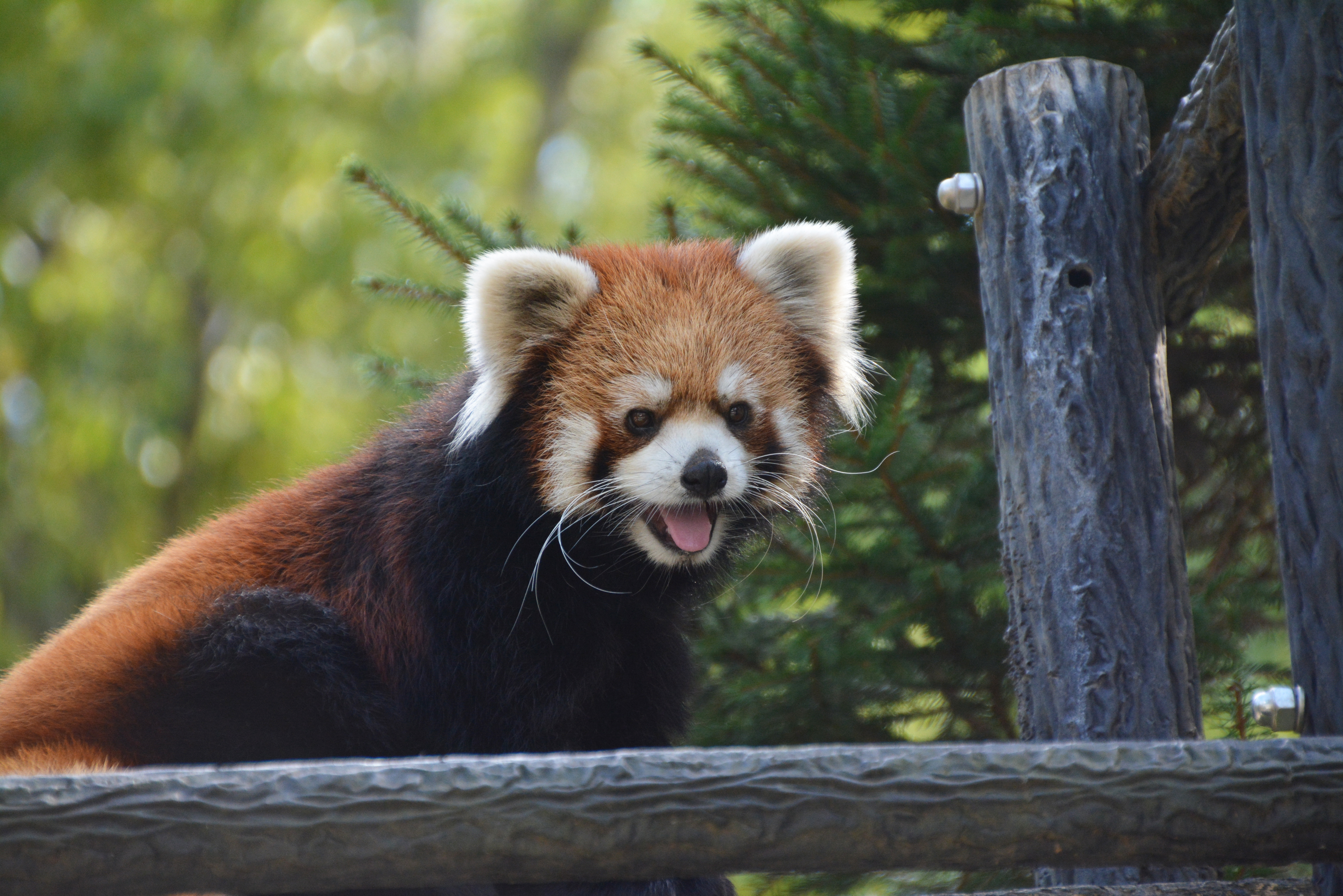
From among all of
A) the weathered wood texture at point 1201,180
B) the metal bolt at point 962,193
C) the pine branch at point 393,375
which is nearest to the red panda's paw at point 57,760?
the pine branch at point 393,375

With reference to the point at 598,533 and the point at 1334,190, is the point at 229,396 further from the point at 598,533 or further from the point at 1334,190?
the point at 1334,190

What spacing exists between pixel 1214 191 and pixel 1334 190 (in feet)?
1.69

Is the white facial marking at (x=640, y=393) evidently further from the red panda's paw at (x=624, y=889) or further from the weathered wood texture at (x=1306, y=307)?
the weathered wood texture at (x=1306, y=307)

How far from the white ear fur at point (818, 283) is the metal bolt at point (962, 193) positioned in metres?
0.25

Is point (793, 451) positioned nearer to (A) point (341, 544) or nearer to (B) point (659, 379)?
(B) point (659, 379)

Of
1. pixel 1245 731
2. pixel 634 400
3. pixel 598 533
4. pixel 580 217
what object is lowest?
pixel 1245 731

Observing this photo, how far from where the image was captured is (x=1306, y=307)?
207cm

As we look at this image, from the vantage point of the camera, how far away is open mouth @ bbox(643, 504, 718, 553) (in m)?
2.54

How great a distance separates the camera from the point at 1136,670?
2461 mm

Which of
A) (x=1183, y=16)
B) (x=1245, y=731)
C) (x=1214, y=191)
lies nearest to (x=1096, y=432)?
(x=1214, y=191)

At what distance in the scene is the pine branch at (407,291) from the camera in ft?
12.2

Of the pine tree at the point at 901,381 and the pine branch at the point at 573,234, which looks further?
the pine branch at the point at 573,234

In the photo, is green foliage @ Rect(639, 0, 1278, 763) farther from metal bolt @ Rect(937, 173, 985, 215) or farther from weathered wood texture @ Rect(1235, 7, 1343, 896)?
weathered wood texture @ Rect(1235, 7, 1343, 896)

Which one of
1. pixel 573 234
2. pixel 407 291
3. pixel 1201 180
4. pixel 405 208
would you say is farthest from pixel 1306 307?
pixel 407 291
